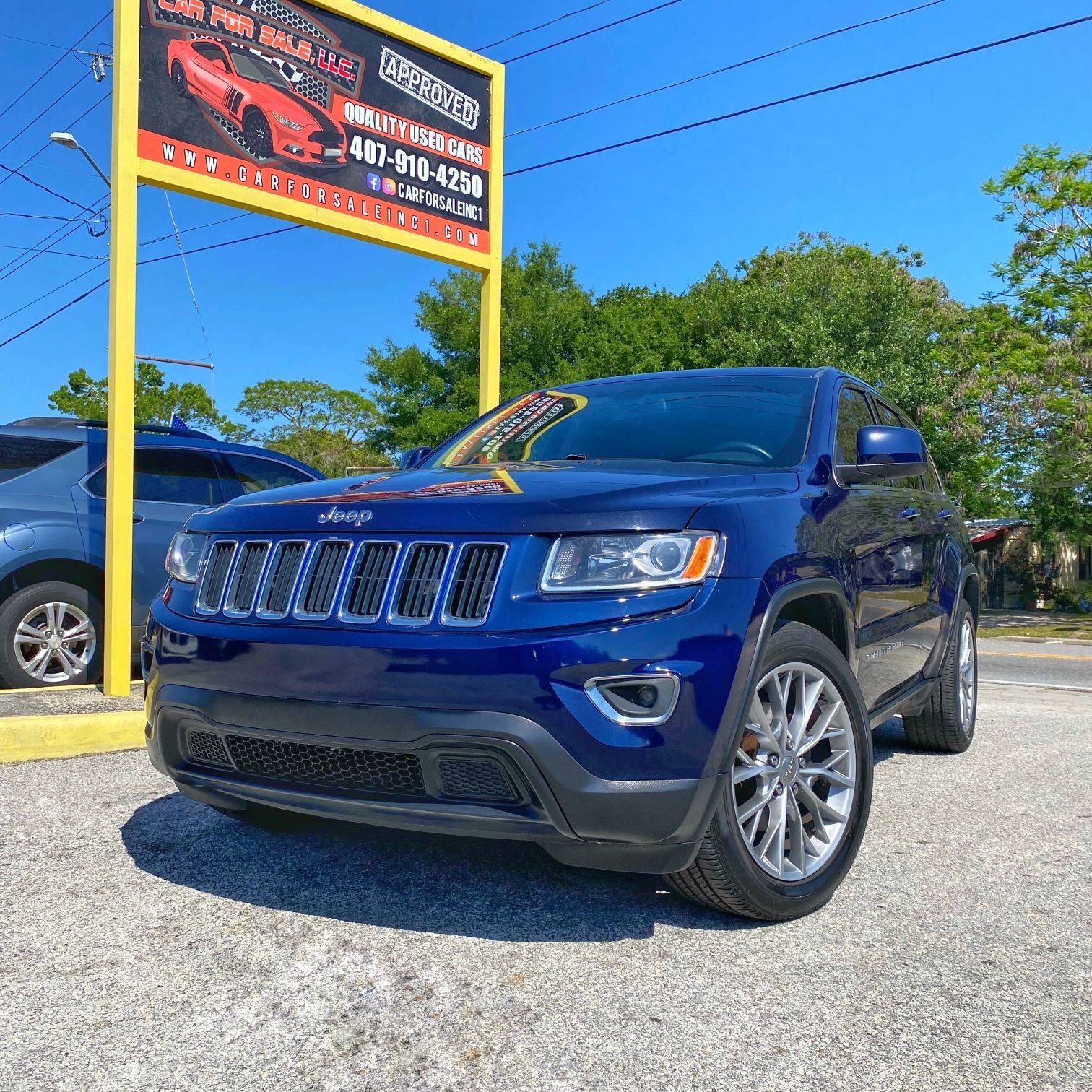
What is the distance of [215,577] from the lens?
318 cm

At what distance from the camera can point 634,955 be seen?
2.73 meters

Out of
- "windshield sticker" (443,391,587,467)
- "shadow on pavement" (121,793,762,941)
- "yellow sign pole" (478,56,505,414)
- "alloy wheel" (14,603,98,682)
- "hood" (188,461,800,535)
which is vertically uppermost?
"yellow sign pole" (478,56,505,414)

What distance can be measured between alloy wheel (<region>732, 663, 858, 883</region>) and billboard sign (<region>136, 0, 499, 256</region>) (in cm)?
542

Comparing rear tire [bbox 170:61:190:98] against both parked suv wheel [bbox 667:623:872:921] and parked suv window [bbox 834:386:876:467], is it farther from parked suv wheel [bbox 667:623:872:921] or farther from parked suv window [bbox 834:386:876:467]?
parked suv wheel [bbox 667:623:872:921]

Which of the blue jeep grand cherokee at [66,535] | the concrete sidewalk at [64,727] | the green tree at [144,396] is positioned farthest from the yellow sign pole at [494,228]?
the green tree at [144,396]

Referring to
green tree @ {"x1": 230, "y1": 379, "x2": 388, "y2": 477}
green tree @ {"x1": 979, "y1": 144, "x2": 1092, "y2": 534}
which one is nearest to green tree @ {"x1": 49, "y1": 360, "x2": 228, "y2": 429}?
green tree @ {"x1": 230, "y1": 379, "x2": 388, "y2": 477}

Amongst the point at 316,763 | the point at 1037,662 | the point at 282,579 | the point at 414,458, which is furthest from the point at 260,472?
the point at 1037,662

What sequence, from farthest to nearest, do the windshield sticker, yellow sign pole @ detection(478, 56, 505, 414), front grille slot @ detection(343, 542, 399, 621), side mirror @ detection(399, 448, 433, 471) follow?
1. yellow sign pole @ detection(478, 56, 505, 414)
2. side mirror @ detection(399, 448, 433, 471)
3. the windshield sticker
4. front grille slot @ detection(343, 542, 399, 621)

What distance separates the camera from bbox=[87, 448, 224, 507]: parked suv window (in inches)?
286

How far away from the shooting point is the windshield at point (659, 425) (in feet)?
12.4

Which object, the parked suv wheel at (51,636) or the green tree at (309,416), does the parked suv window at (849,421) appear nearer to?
the parked suv wheel at (51,636)

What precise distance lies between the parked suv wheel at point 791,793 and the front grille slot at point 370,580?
0.97 metres

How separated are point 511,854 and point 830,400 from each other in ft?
6.64

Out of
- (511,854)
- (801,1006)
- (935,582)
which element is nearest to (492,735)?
(801,1006)
